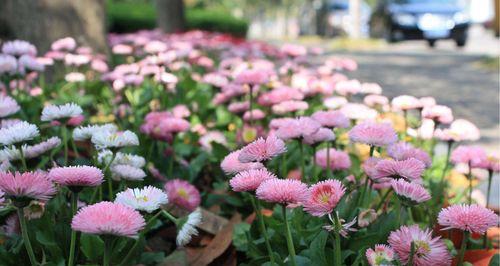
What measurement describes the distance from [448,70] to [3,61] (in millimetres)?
8694

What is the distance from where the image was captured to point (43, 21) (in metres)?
4.28

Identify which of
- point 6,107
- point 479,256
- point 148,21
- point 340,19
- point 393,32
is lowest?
point 340,19

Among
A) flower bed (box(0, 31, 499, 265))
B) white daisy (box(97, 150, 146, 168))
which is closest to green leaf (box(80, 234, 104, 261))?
flower bed (box(0, 31, 499, 265))

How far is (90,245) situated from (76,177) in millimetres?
262

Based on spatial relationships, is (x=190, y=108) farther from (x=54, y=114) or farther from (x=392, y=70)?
(x=392, y=70)

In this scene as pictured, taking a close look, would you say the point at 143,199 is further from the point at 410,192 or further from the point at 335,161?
the point at 335,161

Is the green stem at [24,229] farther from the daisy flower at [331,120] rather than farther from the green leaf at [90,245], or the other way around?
the daisy flower at [331,120]

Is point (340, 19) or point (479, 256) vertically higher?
point (479, 256)

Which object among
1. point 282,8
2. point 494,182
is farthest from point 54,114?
point 282,8

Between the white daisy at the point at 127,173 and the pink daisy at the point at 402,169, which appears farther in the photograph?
the white daisy at the point at 127,173

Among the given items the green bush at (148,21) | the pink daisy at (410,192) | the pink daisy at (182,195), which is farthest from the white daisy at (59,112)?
the green bush at (148,21)

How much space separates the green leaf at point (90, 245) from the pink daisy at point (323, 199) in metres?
0.47

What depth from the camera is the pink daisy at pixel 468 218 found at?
1.14 metres

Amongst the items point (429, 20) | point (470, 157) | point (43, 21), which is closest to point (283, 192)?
point (470, 157)
